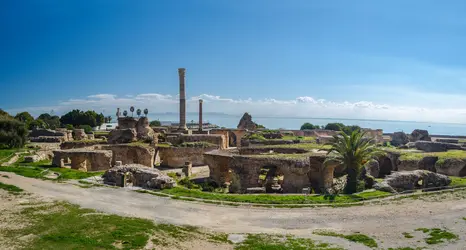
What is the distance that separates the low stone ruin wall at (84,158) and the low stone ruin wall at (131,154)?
3.25 meters

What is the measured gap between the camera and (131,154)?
33000 millimetres

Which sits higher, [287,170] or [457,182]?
[287,170]

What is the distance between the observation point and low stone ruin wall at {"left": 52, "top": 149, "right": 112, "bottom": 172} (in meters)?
28.1

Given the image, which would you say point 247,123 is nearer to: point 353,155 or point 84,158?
point 84,158

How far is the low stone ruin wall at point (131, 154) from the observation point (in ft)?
107

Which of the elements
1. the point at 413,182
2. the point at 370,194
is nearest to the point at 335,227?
the point at 370,194

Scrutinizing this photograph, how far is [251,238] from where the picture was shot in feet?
42.8

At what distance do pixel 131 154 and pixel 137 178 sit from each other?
11.5m

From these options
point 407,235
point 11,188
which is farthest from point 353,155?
point 11,188

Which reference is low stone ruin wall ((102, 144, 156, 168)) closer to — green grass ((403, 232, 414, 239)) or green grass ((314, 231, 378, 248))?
green grass ((314, 231, 378, 248))

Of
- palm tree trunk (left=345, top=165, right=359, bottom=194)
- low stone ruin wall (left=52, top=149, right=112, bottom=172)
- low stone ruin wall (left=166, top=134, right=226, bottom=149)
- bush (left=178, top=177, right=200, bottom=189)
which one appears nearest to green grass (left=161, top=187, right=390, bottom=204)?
palm tree trunk (left=345, top=165, right=359, bottom=194)

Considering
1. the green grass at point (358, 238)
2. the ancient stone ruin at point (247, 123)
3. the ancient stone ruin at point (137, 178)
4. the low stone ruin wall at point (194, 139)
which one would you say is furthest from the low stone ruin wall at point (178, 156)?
the ancient stone ruin at point (247, 123)

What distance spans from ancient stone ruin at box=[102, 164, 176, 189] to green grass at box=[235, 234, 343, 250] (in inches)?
361

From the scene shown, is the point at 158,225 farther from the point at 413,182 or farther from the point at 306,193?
the point at 413,182
